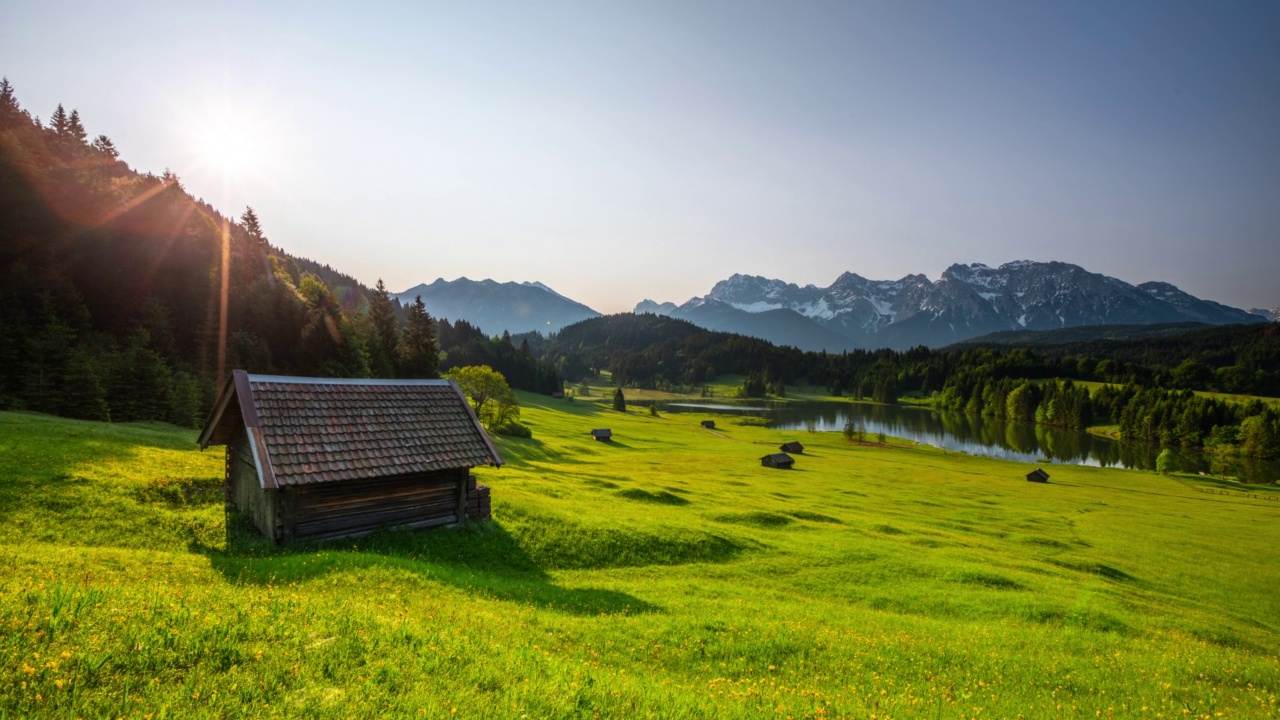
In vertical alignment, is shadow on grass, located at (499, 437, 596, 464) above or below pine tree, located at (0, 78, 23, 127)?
below

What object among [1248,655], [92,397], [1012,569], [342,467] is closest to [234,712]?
[342,467]

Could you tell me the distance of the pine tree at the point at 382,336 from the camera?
9331 centimetres

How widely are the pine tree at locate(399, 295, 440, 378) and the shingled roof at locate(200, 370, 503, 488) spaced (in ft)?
255

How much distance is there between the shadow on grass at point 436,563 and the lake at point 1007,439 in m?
120

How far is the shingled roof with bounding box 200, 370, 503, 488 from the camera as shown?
724 inches

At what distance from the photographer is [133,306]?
217 feet

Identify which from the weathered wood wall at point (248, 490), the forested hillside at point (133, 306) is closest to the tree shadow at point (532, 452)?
the forested hillside at point (133, 306)

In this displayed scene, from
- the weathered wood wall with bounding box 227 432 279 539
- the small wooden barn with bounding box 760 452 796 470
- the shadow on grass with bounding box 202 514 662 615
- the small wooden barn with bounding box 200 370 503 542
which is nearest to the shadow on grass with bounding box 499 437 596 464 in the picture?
the small wooden barn with bounding box 760 452 796 470

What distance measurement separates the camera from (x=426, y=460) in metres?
21.1

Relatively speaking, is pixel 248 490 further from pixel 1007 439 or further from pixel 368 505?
pixel 1007 439

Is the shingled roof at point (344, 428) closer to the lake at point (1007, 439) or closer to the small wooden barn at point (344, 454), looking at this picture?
the small wooden barn at point (344, 454)

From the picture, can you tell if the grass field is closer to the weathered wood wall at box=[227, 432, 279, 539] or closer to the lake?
the weathered wood wall at box=[227, 432, 279, 539]

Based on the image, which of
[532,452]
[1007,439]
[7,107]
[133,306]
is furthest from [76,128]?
[1007,439]

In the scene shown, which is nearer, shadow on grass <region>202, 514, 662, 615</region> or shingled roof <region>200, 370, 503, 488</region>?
shadow on grass <region>202, 514, 662, 615</region>
